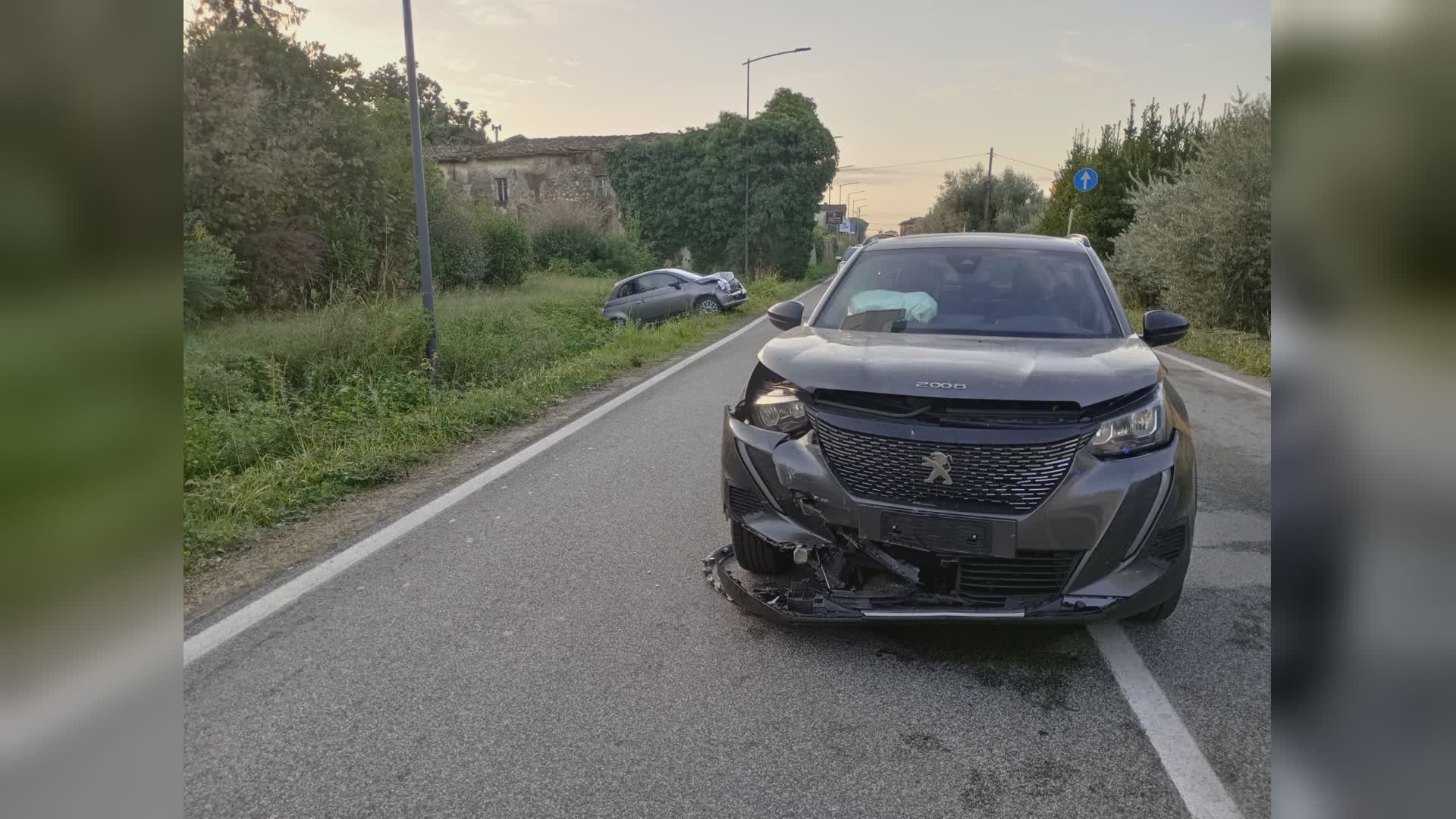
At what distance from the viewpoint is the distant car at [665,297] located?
2238 centimetres

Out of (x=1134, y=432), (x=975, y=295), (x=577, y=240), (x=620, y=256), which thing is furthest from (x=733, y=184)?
(x=1134, y=432)

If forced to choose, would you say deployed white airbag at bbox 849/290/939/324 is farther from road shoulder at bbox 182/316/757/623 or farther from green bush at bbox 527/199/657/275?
green bush at bbox 527/199/657/275

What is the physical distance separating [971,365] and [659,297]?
19363 mm

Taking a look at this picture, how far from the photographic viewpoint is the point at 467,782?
2701mm

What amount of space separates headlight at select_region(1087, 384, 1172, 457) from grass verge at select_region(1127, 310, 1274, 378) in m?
8.54

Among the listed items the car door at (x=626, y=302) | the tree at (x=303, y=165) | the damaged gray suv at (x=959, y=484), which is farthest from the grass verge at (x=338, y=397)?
the car door at (x=626, y=302)

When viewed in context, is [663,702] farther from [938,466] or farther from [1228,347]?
[1228,347]

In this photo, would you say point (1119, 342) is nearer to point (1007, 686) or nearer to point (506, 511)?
point (1007, 686)

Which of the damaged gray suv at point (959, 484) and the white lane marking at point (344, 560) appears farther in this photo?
the white lane marking at point (344, 560)

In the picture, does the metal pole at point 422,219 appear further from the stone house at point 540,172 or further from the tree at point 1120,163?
the stone house at point 540,172

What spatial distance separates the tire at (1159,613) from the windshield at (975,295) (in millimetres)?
1355

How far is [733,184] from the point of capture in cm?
4600

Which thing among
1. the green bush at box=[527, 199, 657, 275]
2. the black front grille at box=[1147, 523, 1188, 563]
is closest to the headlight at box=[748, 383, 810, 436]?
the black front grille at box=[1147, 523, 1188, 563]
